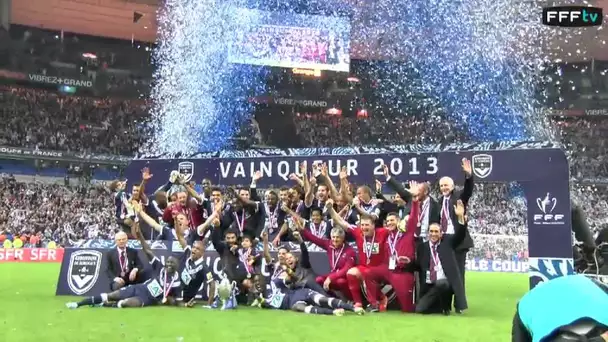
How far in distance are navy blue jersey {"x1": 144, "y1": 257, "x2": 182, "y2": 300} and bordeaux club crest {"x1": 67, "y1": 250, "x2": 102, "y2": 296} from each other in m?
1.67

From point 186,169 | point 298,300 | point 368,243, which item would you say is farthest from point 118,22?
point 298,300

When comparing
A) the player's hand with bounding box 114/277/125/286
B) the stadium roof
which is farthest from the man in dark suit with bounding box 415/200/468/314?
the stadium roof

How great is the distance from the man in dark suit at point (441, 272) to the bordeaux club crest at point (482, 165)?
1138 millimetres

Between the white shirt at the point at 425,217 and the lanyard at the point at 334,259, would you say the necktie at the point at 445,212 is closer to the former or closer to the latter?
the white shirt at the point at 425,217

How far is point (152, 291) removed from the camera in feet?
35.9

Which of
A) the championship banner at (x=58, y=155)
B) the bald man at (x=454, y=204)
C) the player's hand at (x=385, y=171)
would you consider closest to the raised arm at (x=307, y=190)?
the player's hand at (x=385, y=171)

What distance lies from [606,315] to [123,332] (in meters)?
6.83

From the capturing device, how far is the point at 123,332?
24.9 feet

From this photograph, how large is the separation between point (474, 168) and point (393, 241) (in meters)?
1.93

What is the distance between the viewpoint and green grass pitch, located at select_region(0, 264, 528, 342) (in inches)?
292

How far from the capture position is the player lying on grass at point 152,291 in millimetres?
10422

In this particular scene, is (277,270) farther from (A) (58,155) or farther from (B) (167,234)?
(A) (58,155)

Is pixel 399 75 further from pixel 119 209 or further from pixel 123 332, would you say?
pixel 123 332

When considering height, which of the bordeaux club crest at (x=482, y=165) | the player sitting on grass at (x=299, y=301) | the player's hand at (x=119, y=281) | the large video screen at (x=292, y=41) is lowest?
the player sitting on grass at (x=299, y=301)
